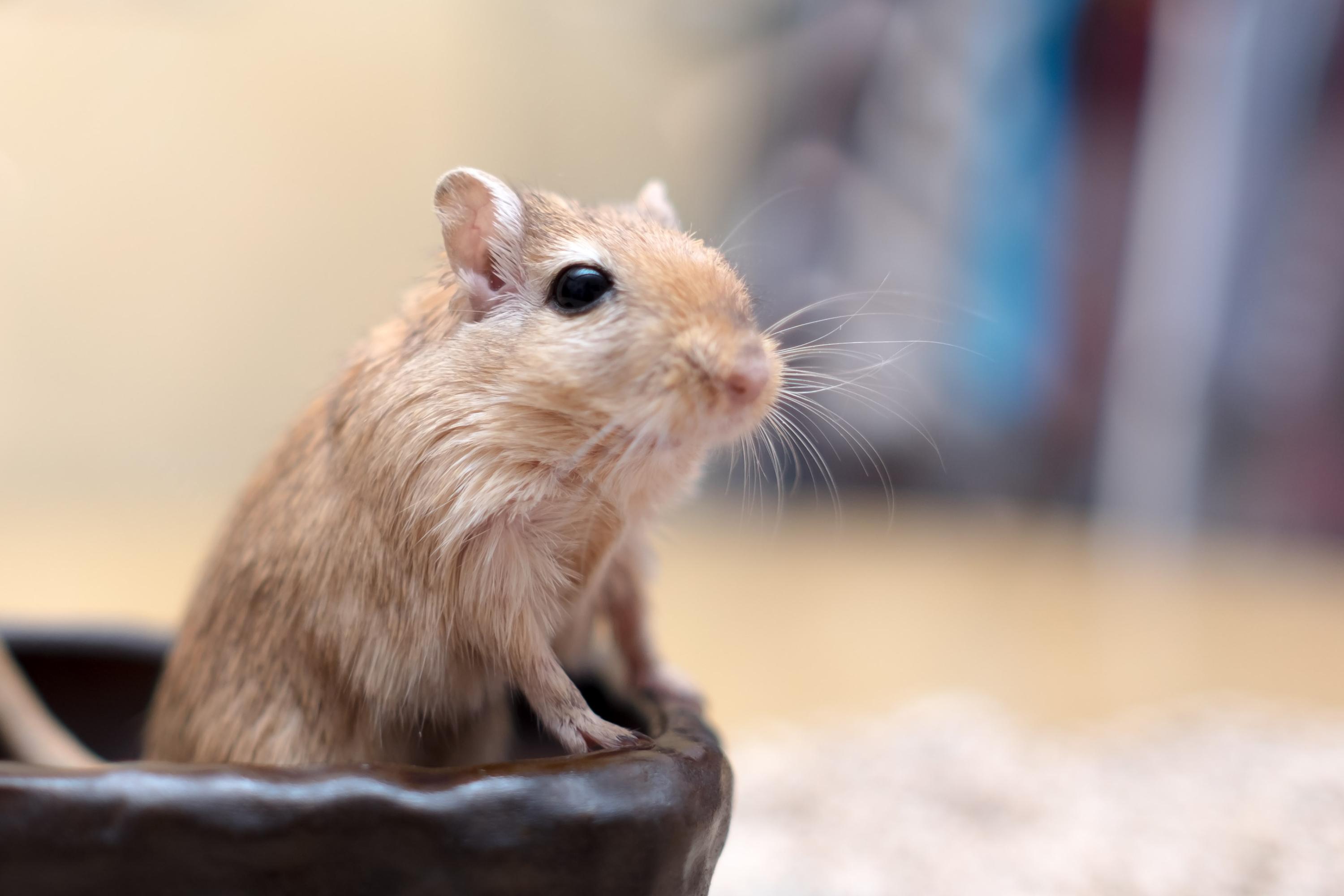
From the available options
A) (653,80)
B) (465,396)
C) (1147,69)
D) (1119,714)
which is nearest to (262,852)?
(465,396)

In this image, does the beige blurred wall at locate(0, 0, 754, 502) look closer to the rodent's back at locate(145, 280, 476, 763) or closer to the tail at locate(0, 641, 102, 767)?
the tail at locate(0, 641, 102, 767)

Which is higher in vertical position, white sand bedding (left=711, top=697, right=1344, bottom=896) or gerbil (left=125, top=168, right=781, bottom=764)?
gerbil (left=125, top=168, right=781, bottom=764)

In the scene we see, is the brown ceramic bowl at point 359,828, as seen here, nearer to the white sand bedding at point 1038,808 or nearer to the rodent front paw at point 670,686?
the rodent front paw at point 670,686

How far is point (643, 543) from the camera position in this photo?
1.15 metres

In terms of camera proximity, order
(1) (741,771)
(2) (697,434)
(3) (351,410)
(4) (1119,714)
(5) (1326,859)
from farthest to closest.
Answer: (4) (1119,714) → (1) (741,771) → (5) (1326,859) → (3) (351,410) → (2) (697,434)

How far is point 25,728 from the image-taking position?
53.4 inches

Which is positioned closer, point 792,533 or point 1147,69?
point 1147,69

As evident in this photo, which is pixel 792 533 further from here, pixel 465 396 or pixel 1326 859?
pixel 465 396

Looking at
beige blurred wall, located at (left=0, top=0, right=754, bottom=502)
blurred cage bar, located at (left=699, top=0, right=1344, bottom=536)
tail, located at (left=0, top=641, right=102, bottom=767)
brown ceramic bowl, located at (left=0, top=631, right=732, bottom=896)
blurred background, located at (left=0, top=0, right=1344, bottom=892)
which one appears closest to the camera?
brown ceramic bowl, located at (left=0, top=631, right=732, bottom=896)

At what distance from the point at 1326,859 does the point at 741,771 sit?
911 millimetres

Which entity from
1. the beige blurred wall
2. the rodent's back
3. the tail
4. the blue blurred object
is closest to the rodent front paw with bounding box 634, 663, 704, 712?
the rodent's back

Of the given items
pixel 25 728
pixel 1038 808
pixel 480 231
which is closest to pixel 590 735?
pixel 480 231

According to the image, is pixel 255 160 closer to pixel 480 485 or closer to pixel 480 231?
pixel 480 231

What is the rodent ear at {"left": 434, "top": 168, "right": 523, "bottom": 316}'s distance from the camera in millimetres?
967
